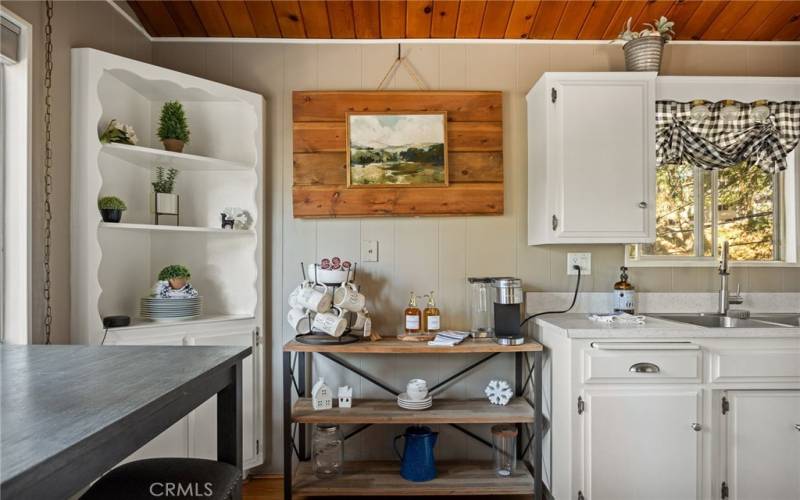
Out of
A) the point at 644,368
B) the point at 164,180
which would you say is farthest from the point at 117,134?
the point at 644,368

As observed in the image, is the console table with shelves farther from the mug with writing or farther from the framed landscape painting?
the framed landscape painting

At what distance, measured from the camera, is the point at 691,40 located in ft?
7.65

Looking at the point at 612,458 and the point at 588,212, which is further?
the point at 588,212

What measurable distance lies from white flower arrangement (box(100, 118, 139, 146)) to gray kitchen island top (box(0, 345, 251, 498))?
1.04 metres

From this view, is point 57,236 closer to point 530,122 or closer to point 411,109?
point 411,109

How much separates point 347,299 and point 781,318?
228cm

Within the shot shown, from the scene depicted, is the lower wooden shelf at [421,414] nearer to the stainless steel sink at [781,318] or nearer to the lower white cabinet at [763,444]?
the lower white cabinet at [763,444]

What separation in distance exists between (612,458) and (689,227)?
4.55 ft

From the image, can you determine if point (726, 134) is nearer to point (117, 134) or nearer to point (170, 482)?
point (170, 482)

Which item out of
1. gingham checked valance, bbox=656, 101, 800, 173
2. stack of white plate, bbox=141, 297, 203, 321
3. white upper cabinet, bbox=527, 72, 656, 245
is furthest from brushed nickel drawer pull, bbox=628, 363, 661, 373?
stack of white plate, bbox=141, 297, 203, 321

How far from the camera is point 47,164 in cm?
158

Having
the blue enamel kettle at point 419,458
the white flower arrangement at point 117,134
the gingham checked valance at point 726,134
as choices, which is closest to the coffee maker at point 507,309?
the blue enamel kettle at point 419,458

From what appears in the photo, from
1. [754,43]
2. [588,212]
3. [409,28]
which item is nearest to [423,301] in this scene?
[588,212]

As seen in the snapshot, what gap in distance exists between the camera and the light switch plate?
7.53 ft
